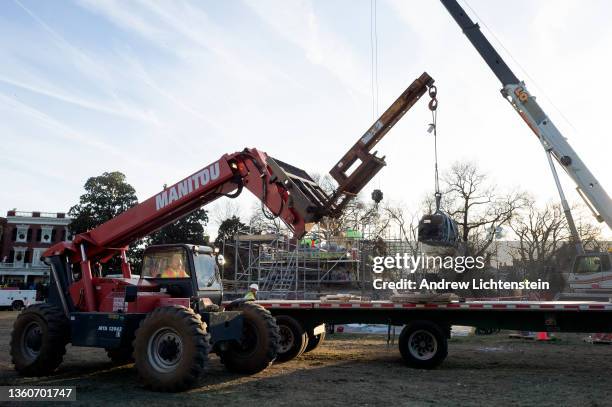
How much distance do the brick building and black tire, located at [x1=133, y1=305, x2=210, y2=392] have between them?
6116cm

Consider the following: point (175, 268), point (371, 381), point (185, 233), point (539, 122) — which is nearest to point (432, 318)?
point (371, 381)

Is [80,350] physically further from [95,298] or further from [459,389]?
[459,389]

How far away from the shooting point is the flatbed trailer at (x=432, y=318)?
1012 cm

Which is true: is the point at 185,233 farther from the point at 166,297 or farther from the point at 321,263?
the point at 166,297

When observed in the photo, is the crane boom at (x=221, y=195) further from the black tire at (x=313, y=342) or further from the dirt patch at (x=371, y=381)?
the black tire at (x=313, y=342)

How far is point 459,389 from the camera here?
8.29 meters

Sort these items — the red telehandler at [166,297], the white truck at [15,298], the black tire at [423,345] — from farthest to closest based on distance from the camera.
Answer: the white truck at [15,298] < the black tire at [423,345] < the red telehandler at [166,297]

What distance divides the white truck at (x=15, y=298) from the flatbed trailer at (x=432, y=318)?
29.5m

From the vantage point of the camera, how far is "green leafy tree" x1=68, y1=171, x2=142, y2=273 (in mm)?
43750

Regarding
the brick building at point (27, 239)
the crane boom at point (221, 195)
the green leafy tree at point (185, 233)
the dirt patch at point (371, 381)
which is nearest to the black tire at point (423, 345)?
the dirt patch at point (371, 381)

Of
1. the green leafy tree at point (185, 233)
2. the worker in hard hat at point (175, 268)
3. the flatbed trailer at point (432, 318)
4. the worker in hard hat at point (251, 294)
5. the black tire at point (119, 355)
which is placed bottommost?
the black tire at point (119, 355)

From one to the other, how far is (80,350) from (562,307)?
11.4 m

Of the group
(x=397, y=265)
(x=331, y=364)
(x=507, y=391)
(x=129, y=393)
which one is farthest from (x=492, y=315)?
(x=397, y=265)

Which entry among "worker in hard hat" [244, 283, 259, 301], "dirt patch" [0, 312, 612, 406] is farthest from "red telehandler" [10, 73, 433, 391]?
"worker in hard hat" [244, 283, 259, 301]
